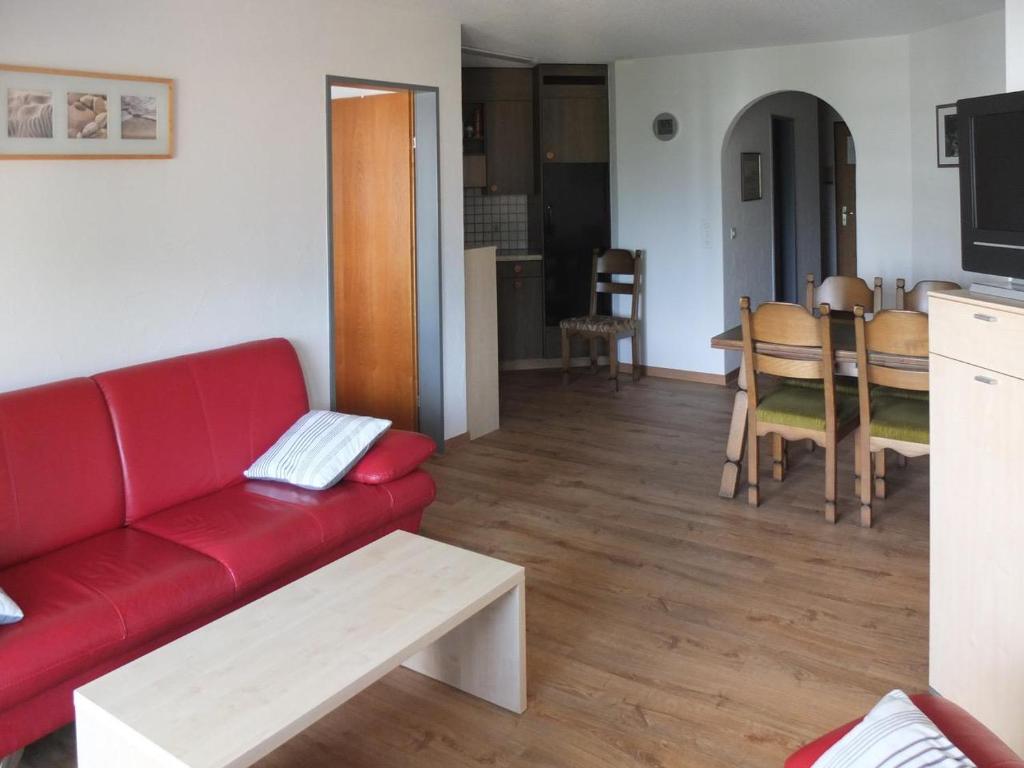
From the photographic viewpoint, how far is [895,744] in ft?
4.77

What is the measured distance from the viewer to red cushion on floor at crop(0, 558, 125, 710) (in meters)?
2.21

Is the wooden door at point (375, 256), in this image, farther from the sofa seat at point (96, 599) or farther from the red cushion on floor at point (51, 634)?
the red cushion on floor at point (51, 634)

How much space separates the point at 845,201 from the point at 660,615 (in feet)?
21.5

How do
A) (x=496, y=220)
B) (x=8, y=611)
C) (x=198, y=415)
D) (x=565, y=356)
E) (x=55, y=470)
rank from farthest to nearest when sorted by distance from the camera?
1. (x=496, y=220)
2. (x=565, y=356)
3. (x=198, y=415)
4. (x=55, y=470)
5. (x=8, y=611)

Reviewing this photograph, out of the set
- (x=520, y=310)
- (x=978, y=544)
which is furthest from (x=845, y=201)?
(x=978, y=544)

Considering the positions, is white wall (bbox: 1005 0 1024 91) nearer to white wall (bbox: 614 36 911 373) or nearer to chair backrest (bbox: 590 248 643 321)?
white wall (bbox: 614 36 911 373)

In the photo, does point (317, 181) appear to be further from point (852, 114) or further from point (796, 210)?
point (796, 210)

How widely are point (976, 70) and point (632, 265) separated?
Answer: 2617 millimetres

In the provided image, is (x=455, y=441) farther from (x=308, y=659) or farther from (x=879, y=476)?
(x=308, y=659)

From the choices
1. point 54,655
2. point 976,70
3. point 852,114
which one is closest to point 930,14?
point 976,70

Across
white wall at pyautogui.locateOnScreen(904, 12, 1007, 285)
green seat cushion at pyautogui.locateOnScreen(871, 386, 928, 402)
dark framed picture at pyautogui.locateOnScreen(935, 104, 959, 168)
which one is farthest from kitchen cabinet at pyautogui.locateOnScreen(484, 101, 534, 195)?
green seat cushion at pyautogui.locateOnScreen(871, 386, 928, 402)

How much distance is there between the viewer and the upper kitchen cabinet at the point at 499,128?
6883 mm

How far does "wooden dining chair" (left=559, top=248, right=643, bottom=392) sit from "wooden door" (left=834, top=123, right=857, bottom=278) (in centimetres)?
270

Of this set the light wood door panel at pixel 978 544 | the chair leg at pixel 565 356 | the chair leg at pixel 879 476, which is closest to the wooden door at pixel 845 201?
the chair leg at pixel 565 356
